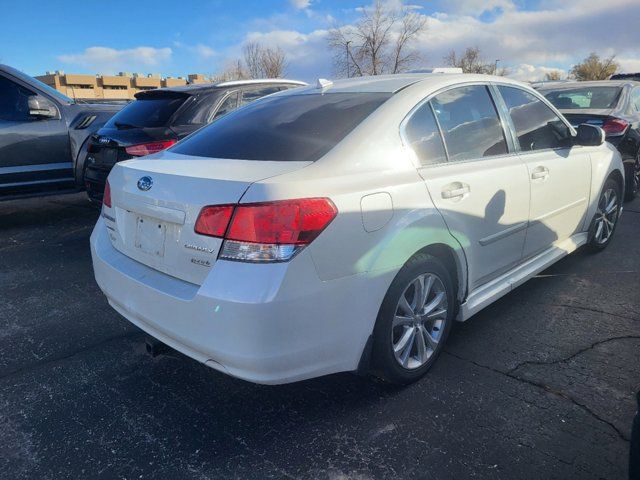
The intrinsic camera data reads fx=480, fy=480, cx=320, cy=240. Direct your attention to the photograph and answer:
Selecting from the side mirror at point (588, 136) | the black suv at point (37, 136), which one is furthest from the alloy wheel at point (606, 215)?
the black suv at point (37, 136)

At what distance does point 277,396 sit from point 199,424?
43cm

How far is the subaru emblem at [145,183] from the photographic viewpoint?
7.67 feet

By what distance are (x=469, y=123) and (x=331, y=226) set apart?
148cm

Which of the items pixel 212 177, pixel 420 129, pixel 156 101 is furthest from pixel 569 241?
pixel 156 101

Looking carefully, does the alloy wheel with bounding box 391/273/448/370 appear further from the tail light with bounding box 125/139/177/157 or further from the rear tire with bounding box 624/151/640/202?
the rear tire with bounding box 624/151/640/202

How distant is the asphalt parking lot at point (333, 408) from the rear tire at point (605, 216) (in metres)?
1.05

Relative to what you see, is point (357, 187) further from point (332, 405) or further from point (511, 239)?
point (511, 239)

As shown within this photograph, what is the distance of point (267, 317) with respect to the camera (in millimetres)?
1888

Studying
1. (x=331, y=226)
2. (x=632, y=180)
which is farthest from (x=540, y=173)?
(x=632, y=180)

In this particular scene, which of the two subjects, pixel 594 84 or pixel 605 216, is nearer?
pixel 605 216

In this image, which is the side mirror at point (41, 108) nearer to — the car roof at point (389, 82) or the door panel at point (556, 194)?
the car roof at point (389, 82)

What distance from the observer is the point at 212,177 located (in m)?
2.13

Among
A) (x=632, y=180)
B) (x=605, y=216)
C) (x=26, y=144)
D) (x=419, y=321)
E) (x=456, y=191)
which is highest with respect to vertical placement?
(x=456, y=191)

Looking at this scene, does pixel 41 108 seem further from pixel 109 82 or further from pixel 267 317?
pixel 109 82
